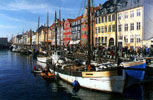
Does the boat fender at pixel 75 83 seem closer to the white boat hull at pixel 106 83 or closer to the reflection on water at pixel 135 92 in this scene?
the white boat hull at pixel 106 83

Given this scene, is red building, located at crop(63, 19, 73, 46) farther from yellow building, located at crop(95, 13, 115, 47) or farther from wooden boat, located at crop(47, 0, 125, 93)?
wooden boat, located at crop(47, 0, 125, 93)

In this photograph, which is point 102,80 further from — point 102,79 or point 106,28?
point 106,28

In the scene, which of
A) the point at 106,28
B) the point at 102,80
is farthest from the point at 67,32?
the point at 102,80

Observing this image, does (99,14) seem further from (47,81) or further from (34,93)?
(34,93)

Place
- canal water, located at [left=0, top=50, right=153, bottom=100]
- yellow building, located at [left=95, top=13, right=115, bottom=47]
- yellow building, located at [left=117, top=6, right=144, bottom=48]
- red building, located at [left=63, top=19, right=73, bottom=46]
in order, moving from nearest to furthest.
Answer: canal water, located at [left=0, top=50, right=153, bottom=100] < yellow building, located at [left=117, top=6, right=144, bottom=48] < yellow building, located at [left=95, top=13, right=115, bottom=47] < red building, located at [left=63, top=19, right=73, bottom=46]

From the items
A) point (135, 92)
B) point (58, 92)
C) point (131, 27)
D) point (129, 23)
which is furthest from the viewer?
point (129, 23)

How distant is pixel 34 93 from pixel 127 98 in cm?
1160

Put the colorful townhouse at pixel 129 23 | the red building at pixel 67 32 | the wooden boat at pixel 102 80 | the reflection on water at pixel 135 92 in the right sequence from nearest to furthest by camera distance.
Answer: the wooden boat at pixel 102 80 → the reflection on water at pixel 135 92 → the colorful townhouse at pixel 129 23 → the red building at pixel 67 32

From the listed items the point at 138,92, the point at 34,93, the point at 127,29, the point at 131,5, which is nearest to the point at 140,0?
the point at 131,5

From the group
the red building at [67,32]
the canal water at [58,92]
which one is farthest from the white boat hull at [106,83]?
the red building at [67,32]

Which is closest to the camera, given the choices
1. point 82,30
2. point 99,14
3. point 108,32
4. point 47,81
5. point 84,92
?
point 84,92

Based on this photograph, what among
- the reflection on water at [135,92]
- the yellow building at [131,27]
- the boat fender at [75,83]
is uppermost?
the yellow building at [131,27]

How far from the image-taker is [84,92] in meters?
21.3

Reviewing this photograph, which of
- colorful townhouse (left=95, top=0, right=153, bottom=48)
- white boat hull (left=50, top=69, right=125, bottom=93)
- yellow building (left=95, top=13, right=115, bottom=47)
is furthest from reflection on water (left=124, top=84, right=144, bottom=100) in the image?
yellow building (left=95, top=13, right=115, bottom=47)
